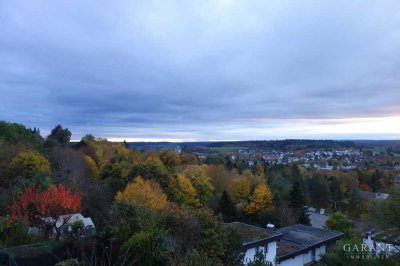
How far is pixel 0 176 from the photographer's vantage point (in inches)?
981

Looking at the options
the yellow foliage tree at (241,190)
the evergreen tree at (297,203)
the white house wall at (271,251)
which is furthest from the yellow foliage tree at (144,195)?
the evergreen tree at (297,203)

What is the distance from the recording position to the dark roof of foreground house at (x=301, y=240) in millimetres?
16672

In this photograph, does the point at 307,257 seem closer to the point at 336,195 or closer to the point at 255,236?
the point at 255,236

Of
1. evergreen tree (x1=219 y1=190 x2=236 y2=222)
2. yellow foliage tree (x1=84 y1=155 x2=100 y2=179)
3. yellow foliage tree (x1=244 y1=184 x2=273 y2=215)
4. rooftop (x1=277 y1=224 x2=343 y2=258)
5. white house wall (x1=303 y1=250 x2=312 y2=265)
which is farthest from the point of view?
yellow foliage tree (x1=84 y1=155 x2=100 y2=179)

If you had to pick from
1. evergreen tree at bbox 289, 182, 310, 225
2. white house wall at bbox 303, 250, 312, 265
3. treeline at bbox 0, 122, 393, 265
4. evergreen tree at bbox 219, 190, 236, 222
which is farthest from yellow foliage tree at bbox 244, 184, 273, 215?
white house wall at bbox 303, 250, 312, 265

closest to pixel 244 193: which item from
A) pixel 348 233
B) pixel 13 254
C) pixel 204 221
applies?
pixel 348 233

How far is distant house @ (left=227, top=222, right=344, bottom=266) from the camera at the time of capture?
15312 millimetres

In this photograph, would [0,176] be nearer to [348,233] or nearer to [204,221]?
[204,221]

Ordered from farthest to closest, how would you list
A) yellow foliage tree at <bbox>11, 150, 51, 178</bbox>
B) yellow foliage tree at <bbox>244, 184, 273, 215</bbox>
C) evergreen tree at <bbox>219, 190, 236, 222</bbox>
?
yellow foliage tree at <bbox>244, 184, 273, 215</bbox> < evergreen tree at <bbox>219, 190, 236, 222</bbox> < yellow foliage tree at <bbox>11, 150, 51, 178</bbox>

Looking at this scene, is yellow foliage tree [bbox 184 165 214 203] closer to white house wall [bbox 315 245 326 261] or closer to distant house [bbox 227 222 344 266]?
distant house [bbox 227 222 344 266]

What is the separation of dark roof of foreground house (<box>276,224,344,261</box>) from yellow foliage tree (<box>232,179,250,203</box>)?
41.6 ft

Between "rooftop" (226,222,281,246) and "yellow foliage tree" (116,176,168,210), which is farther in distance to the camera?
"yellow foliage tree" (116,176,168,210)

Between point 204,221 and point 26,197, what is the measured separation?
31.8 ft

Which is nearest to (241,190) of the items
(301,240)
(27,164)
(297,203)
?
(297,203)
